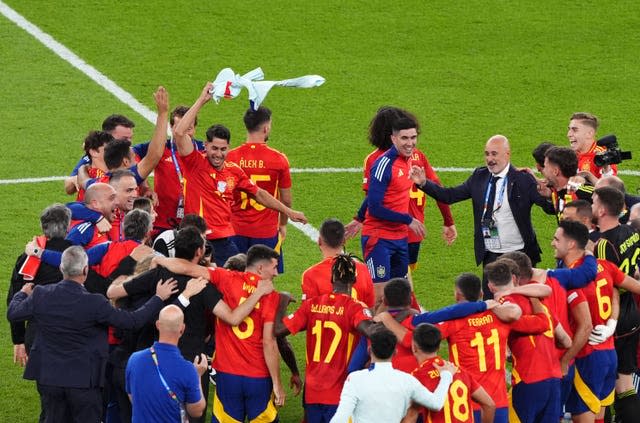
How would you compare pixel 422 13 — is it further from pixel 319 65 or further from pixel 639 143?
pixel 639 143

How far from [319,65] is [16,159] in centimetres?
526

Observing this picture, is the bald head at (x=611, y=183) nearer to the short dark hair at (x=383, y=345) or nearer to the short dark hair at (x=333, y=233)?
the short dark hair at (x=333, y=233)

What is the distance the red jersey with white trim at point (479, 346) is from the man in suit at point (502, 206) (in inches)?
104

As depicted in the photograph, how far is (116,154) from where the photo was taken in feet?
38.3

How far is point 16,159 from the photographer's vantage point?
17156mm

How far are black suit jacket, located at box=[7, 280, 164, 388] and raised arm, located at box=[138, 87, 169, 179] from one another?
9.46ft

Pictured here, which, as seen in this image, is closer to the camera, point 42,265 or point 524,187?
point 42,265

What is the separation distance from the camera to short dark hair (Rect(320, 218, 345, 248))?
9625mm

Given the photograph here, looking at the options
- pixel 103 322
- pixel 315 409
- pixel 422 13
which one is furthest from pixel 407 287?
pixel 422 13

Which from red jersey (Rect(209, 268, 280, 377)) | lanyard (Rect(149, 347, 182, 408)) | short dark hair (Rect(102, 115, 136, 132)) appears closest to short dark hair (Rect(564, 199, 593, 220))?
red jersey (Rect(209, 268, 280, 377))

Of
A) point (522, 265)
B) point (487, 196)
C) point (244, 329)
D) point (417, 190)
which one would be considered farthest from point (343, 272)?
point (417, 190)

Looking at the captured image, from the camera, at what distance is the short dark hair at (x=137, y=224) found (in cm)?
984

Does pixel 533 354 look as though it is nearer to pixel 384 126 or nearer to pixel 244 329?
pixel 244 329

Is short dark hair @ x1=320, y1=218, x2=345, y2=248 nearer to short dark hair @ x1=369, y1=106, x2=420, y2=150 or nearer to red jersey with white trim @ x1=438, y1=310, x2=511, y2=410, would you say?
red jersey with white trim @ x1=438, y1=310, x2=511, y2=410
